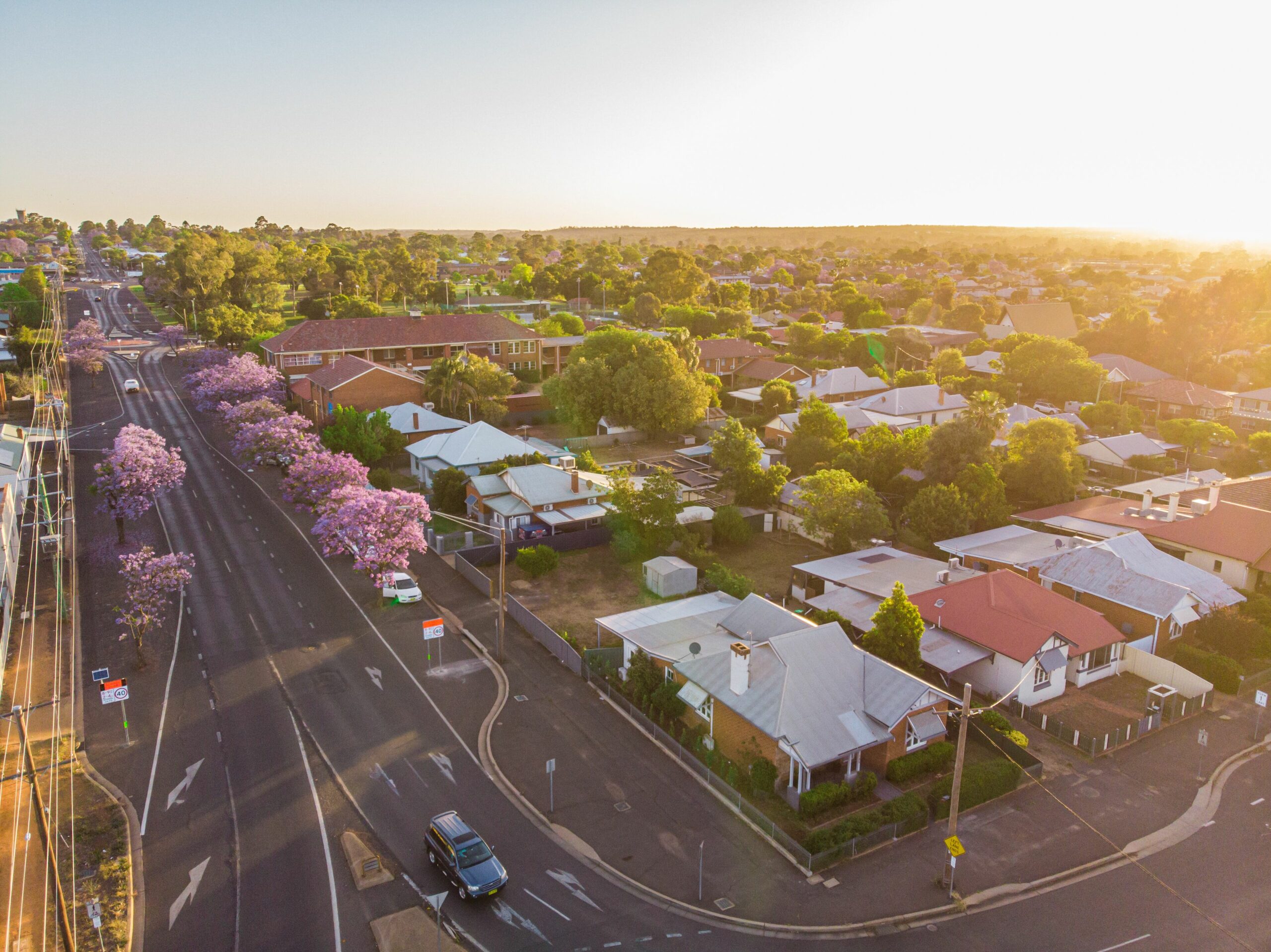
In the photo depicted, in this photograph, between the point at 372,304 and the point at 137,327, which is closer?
the point at 372,304

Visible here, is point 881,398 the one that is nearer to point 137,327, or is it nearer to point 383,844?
point 383,844

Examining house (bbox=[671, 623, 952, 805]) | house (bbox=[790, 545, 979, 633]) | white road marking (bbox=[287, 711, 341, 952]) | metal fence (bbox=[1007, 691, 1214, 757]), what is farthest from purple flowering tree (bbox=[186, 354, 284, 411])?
metal fence (bbox=[1007, 691, 1214, 757])

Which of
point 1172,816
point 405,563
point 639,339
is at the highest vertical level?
point 639,339

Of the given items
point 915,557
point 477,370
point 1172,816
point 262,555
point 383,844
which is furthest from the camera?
point 477,370

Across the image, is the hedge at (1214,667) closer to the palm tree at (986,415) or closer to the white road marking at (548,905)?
the palm tree at (986,415)

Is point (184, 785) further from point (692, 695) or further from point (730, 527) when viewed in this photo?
point (730, 527)

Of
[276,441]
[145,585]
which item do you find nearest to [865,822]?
[145,585]

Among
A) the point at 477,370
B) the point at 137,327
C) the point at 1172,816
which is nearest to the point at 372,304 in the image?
the point at 137,327
